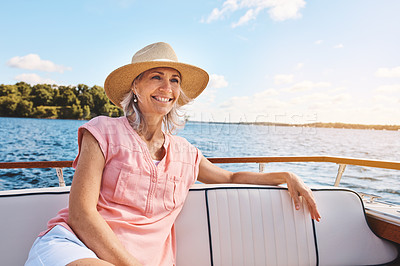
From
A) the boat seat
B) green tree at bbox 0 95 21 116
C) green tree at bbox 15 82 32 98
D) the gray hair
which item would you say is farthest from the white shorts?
green tree at bbox 0 95 21 116

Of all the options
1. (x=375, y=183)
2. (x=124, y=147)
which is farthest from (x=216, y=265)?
(x=375, y=183)

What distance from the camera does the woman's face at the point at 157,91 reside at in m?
1.27

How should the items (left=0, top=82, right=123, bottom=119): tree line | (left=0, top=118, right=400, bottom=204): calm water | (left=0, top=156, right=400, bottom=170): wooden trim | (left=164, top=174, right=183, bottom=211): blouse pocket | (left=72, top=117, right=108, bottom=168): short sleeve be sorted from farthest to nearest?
(left=0, top=82, right=123, bottom=119): tree line, (left=0, top=118, right=400, bottom=204): calm water, (left=0, top=156, right=400, bottom=170): wooden trim, (left=164, top=174, right=183, bottom=211): blouse pocket, (left=72, top=117, right=108, bottom=168): short sleeve

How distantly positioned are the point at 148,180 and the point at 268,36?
2724 cm

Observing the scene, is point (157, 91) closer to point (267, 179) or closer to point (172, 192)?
point (172, 192)

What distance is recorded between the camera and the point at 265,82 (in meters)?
35.5

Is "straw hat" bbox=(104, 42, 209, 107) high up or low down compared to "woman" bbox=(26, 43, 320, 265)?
up

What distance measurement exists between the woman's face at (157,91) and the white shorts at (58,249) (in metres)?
0.62

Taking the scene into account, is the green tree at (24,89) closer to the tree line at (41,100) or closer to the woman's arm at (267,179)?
the tree line at (41,100)

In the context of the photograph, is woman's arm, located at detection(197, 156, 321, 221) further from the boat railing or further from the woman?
the boat railing

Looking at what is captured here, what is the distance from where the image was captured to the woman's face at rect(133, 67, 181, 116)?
1270 millimetres

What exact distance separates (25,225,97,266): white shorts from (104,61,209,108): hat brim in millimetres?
733

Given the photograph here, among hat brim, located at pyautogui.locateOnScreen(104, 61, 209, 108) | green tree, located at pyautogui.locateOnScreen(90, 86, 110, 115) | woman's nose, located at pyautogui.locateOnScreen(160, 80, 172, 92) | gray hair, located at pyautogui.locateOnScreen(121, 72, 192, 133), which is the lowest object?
gray hair, located at pyautogui.locateOnScreen(121, 72, 192, 133)

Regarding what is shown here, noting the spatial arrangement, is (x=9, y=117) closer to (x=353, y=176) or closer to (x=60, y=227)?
(x=353, y=176)
